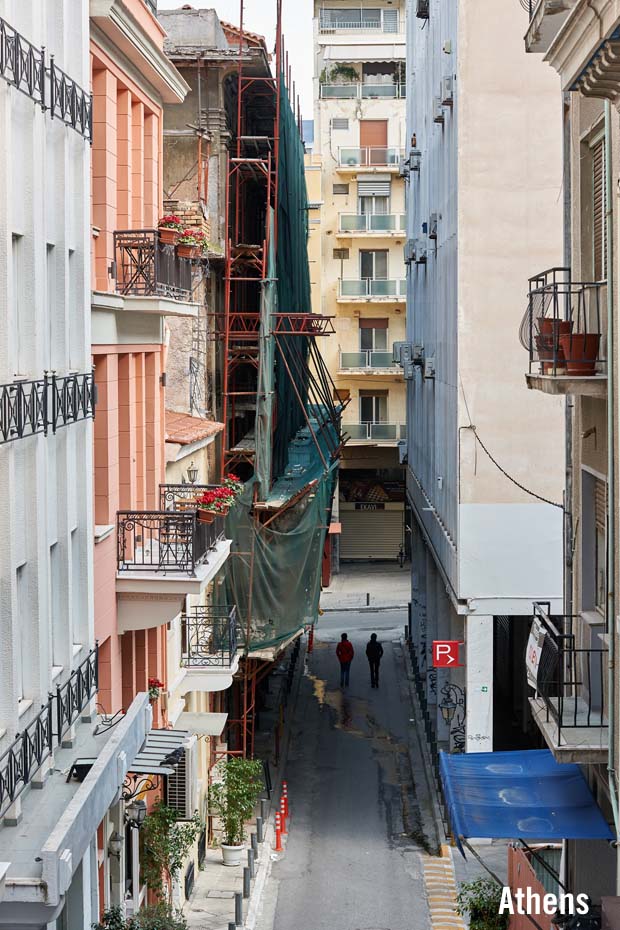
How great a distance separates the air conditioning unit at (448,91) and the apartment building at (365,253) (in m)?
29.9

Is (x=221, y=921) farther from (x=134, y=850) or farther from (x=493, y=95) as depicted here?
(x=493, y=95)

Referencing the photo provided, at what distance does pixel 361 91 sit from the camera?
61.6 m

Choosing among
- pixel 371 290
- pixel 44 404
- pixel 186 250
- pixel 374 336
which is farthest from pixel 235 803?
pixel 371 290

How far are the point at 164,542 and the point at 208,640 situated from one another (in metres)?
5.69

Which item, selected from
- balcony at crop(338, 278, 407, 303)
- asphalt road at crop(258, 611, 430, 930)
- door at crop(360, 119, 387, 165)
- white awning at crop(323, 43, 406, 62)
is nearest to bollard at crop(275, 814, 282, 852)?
asphalt road at crop(258, 611, 430, 930)

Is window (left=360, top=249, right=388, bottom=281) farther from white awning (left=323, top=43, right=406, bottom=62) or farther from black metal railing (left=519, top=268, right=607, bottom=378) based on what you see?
black metal railing (left=519, top=268, right=607, bottom=378)

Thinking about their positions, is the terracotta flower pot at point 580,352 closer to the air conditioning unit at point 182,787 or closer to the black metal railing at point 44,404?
the black metal railing at point 44,404

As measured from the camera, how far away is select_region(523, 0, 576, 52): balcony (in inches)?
549

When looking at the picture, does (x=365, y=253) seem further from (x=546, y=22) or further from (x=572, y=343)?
(x=572, y=343)

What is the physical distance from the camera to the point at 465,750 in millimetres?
27594

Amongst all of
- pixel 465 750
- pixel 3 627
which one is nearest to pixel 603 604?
pixel 3 627

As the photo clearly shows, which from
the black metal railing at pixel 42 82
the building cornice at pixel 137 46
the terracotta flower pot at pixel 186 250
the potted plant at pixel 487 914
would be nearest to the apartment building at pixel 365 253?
the building cornice at pixel 137 46

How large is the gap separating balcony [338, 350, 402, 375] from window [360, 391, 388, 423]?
3.50 feet

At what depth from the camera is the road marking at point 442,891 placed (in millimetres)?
22203
